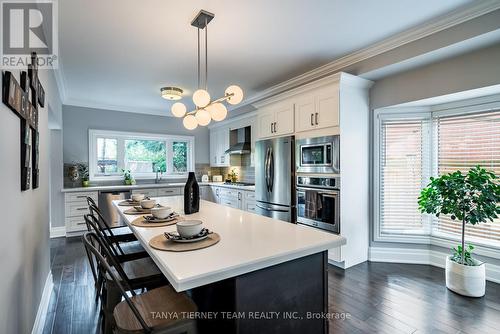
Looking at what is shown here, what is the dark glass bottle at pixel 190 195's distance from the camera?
2150mm

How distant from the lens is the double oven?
3.08m

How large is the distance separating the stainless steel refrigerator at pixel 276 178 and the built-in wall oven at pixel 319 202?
0.48 feet

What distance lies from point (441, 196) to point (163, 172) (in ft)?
17.3

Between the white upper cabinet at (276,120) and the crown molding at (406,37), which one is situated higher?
the crown molding at (406,37)

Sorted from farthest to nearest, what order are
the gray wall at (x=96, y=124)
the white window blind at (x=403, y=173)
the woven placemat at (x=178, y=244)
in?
1. the gray wall at (x=96, y=124)
2. the white window blind at (x=403, y=173)
3. the woven placemat at (x=178, y=244)

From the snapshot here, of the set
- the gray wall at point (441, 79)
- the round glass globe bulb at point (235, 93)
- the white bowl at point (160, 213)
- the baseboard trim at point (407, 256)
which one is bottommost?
the baseboard trim at point (407, 256)

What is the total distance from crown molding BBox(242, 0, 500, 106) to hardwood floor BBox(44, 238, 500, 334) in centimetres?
245

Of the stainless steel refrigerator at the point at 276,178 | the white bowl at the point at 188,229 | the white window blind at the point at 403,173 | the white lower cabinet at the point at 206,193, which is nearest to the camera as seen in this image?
the white bowl at the point at 188,229

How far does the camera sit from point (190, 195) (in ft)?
7.18

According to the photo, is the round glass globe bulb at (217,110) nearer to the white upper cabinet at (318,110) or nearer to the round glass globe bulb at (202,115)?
the round glass globe bulb at (202,115)

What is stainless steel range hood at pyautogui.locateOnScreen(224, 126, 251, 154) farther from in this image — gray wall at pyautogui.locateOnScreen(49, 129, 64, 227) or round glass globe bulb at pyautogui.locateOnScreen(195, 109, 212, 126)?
gray wall at pyautogui.locateOnScreen(49, 129, 64, 227)

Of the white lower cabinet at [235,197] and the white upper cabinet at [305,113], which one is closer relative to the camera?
the white upper cabinet at [305,113]

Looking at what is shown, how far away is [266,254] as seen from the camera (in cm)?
119

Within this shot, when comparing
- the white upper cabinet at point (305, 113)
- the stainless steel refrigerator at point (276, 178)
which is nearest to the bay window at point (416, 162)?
the white upper cabinet at point (305, 113)
